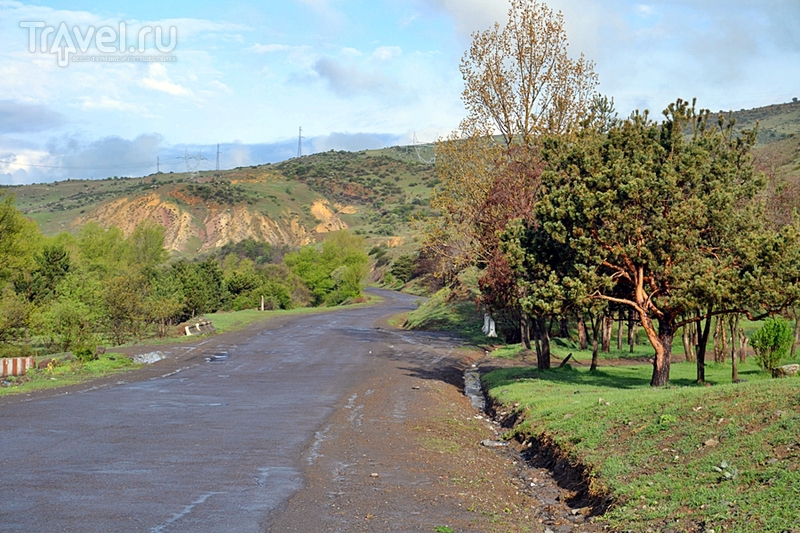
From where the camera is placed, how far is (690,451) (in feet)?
35.2

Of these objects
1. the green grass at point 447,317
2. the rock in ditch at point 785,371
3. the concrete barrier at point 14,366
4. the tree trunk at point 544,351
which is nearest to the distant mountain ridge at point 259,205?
the green grass at point 447,317

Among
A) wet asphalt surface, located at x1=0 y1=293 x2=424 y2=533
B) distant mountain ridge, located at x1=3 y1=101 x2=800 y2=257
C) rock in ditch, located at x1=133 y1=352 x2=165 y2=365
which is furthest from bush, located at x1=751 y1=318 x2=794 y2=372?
distant mountain ridge, located at x1=3 y1=101 x2=800 y2=257

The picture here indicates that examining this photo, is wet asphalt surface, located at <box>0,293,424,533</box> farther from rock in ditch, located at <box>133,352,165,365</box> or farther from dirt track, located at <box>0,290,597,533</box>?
rock in ditch, located at <box>133,352,165,365</box>

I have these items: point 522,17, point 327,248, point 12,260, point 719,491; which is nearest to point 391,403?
point 719,491

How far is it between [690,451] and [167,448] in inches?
336

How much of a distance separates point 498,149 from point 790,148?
6295 centimetres

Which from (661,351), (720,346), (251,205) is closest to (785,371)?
(661,351)

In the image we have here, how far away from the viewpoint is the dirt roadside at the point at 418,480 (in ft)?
30.1

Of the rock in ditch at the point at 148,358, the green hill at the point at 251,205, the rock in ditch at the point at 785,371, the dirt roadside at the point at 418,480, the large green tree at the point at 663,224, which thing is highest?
the green hill at the point at 251,205

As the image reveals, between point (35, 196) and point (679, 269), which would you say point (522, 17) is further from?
point (35, 196)

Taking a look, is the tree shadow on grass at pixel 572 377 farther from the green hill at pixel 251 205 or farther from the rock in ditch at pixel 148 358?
the green hill at pixel 251 205

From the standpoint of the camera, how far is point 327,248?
3639 inches

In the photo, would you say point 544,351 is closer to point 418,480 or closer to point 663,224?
point 663,224

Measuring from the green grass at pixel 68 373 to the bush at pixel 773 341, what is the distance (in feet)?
68.6
